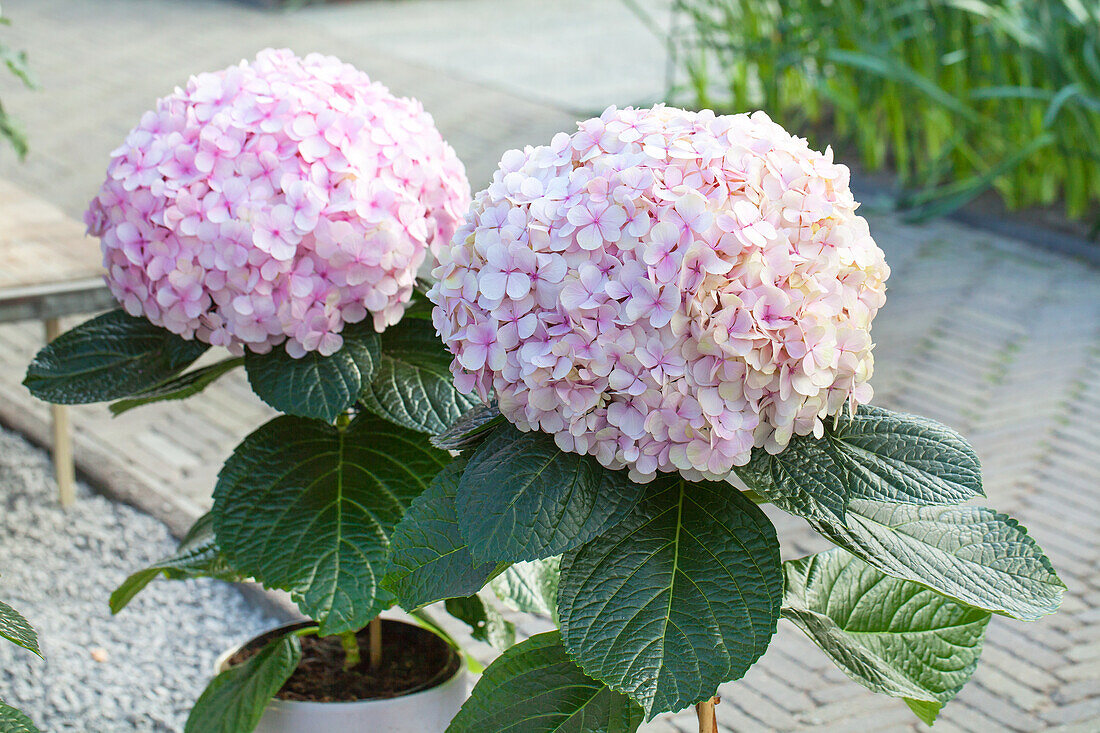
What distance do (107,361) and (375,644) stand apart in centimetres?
58

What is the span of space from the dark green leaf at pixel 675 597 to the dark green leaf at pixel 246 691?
21.7 inches

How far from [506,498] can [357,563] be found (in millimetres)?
397

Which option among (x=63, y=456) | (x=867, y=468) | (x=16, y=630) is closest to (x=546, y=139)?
(x=63, y=456)

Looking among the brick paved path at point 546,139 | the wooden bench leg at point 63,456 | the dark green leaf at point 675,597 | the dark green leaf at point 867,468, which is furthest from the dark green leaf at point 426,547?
the wooden bench leg at point 63,456

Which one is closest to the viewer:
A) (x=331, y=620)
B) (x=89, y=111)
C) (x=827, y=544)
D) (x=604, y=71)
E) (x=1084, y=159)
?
(x=331, y=620)

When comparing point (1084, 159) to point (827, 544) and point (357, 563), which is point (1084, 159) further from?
point (357, 563)

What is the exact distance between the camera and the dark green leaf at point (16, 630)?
3.70 feet

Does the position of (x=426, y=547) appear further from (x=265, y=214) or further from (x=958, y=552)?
(x=958, y=552)

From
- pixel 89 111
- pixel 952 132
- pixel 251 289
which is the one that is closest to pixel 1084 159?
pixel 952 132

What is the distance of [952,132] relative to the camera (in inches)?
227

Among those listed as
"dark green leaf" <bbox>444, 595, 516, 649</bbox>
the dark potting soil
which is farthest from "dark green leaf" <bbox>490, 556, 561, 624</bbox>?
the dark potting soil

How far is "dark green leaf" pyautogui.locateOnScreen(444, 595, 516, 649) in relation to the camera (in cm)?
174

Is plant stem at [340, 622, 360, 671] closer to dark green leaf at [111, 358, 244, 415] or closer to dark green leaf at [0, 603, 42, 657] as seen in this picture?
dark green leaf at [111, 358, 244, 415]

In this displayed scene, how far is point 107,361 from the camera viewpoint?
1.55 metres
